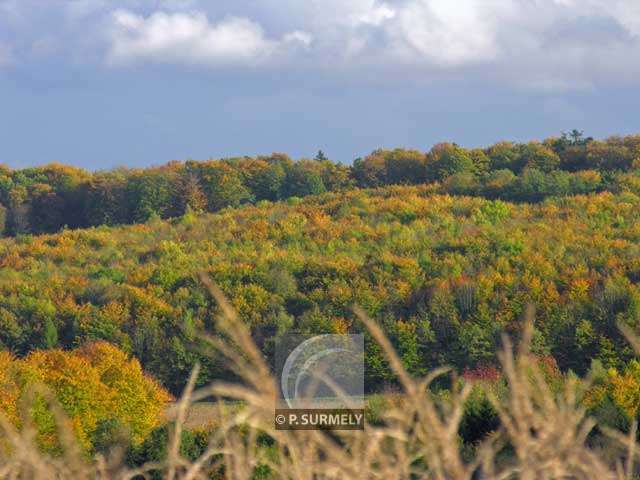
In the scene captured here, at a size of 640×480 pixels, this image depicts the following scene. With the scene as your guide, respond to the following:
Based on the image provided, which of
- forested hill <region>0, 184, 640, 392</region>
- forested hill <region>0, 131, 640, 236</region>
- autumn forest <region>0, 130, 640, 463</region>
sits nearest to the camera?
autumn forest <region>0, 130, 640, 463</region>

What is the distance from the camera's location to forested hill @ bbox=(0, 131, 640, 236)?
203 ft

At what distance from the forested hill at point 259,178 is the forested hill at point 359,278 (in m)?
7.05

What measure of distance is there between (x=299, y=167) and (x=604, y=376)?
45.2m

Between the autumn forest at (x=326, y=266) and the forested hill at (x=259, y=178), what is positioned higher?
the forested hill at (x=259, y=178)

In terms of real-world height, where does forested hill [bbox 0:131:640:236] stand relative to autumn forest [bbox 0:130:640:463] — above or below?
above

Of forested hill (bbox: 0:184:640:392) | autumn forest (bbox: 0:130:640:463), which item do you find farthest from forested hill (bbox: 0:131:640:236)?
forested hill (bbox: 0:184:640:392)

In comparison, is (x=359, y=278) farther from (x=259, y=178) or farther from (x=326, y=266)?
(x=259, y=178)

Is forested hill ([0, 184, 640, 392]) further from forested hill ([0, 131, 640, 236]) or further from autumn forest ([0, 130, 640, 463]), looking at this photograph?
forested hill ([0, 131, 640, 236])

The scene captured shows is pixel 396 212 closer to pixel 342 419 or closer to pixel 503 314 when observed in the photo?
pixel 503 314

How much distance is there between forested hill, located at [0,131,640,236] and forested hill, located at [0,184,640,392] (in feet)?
23.1

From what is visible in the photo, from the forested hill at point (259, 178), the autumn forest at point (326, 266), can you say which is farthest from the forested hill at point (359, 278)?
the forested hill at point (259, 178)

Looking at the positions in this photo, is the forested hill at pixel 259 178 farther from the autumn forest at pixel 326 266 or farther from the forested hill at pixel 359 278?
the forested hill at pixel 359 278

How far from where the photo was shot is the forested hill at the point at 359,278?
1355 inches

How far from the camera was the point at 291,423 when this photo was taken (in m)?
7.75
